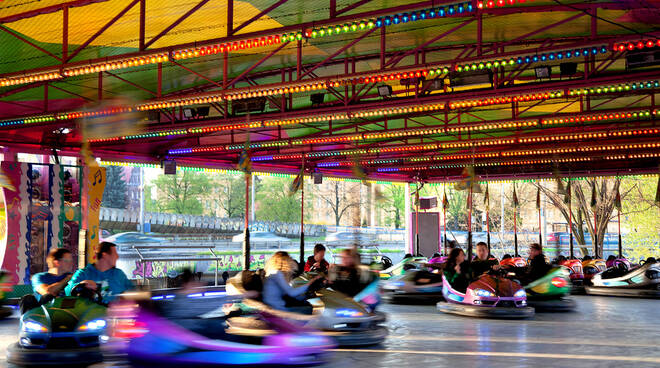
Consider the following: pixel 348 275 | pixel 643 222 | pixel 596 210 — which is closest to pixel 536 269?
pixel 348 275

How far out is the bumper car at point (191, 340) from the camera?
4.04 meters

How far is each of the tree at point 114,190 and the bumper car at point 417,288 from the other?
27.7 metres

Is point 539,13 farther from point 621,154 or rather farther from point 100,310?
point 621,154

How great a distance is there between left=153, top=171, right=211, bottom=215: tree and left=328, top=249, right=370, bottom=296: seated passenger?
25.2 m

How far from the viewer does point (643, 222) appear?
20.8m

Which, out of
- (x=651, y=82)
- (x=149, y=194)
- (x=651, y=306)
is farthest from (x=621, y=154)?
(x=149, y=194)

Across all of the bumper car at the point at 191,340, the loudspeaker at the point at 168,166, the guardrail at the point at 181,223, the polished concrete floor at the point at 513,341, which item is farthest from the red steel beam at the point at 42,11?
the guardrail at the point at 181,223

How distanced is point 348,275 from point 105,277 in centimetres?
228

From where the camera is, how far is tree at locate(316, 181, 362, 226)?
113 feet

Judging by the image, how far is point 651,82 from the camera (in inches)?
322

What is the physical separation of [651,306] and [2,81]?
8740mm

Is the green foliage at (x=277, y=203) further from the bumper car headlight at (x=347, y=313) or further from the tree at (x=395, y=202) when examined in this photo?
the bumper car headlight at (x=347, y=313)

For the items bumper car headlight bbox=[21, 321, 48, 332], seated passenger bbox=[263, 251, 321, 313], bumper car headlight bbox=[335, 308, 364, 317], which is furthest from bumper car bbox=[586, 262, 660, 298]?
bumper car headlight bbox=[21, 321, 48, 332]

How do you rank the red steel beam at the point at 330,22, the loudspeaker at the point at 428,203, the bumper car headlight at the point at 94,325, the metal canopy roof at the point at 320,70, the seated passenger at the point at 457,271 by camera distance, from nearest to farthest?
1. the bumper car headlight at the point at 94,325
2. the red steel beam at the point at 330,22
3. the metal canopy roof at the point at 320,70
4. the seated passenger at the point at 457,271
5. the loudspeaker at the point at 428,203
